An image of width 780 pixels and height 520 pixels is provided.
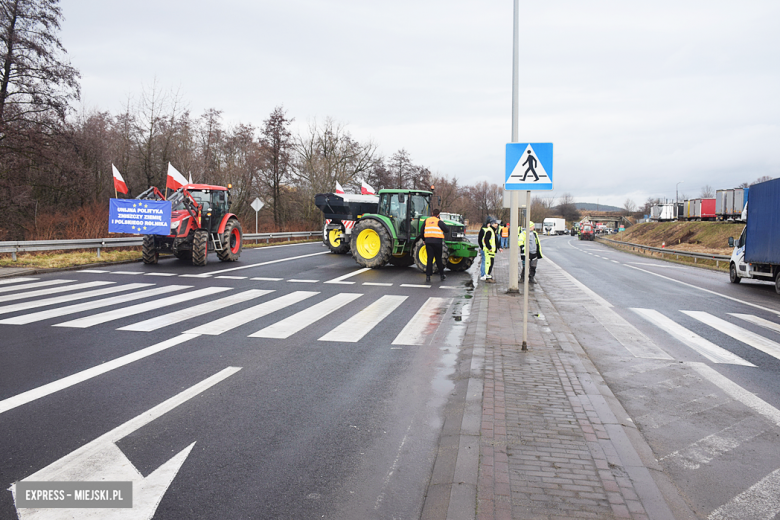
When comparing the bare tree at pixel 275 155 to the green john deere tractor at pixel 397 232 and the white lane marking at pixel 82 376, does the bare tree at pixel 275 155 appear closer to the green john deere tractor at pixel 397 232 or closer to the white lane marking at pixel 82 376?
the green john deere tractor at pixel 397 232

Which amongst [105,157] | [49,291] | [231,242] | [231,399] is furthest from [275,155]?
[231,399]

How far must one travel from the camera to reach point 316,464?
3818 mm

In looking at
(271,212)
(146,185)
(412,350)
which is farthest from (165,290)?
(271,212)

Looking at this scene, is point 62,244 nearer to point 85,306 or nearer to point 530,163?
point 85,306

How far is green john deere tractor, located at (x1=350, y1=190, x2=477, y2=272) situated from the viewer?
56.4 ft

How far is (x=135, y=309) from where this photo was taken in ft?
31.3

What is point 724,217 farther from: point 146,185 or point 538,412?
point 538,412

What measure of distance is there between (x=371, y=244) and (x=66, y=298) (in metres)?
9.44

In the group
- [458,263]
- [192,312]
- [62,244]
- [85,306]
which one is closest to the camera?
[192,312]

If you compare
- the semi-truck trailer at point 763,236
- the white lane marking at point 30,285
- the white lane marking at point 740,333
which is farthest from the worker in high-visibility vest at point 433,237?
the white lane marking at point 30,285

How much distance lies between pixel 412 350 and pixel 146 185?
36096 mm

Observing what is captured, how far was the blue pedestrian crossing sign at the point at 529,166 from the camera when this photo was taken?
23.1 ft

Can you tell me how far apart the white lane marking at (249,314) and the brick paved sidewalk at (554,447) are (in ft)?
14.0

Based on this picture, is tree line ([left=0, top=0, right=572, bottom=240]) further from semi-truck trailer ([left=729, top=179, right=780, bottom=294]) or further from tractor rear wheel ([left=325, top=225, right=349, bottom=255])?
semi-truck trailer ([left=729, top=179, right=780, bottom=294])
